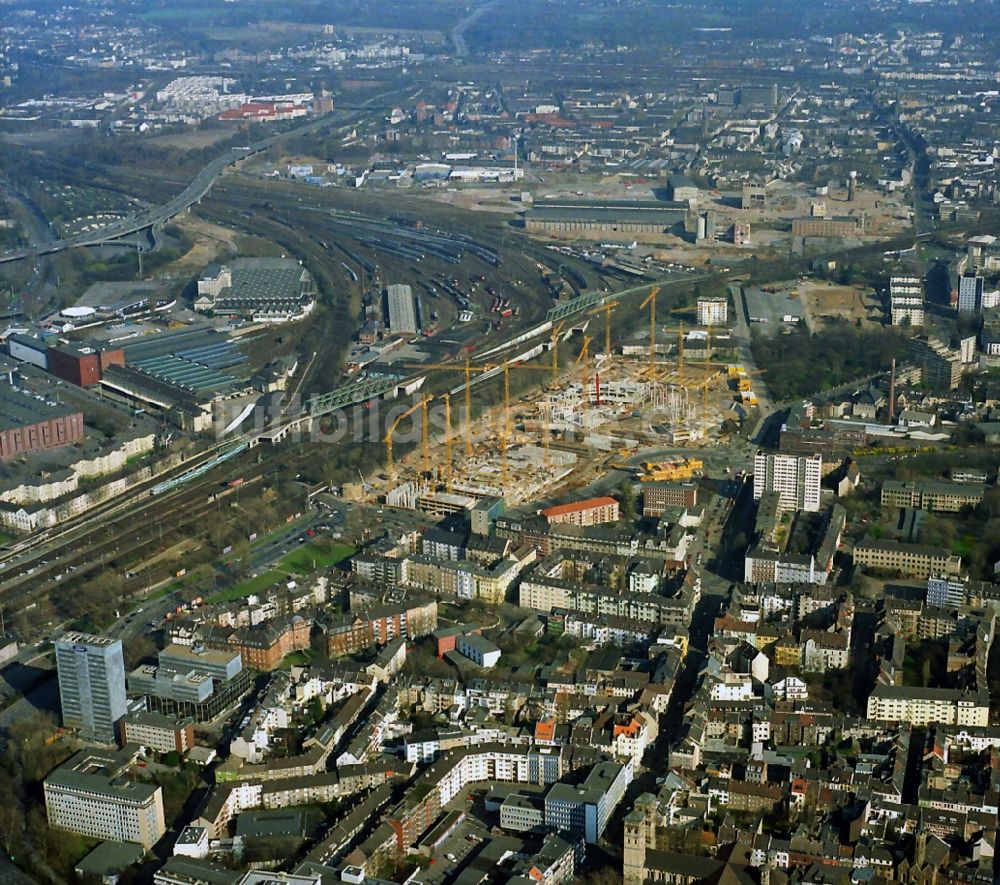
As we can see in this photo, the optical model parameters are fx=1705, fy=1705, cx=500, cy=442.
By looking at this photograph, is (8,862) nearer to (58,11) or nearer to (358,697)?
(358,697)

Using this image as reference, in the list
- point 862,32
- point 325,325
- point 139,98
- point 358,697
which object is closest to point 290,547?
point 358,697

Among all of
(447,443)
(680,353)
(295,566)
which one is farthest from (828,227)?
(295,566)

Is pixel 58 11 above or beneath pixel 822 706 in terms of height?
above

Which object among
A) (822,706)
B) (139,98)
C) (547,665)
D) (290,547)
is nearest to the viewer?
(822,706)

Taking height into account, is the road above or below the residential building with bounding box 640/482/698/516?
above

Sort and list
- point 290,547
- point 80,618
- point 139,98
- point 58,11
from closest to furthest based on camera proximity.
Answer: point 80,618 < point 290,547 < point 139,98 < point 58,11

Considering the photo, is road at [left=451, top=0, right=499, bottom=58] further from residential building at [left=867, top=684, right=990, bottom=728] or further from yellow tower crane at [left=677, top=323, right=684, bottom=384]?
residential building at [left=867, top=684, right=990, bottom=728]

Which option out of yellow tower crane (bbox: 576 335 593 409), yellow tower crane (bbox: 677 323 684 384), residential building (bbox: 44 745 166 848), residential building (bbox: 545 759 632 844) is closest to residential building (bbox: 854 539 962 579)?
residential building (bbox: 545 759 632 844)

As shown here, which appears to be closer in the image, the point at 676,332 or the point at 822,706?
the point at 822,706
